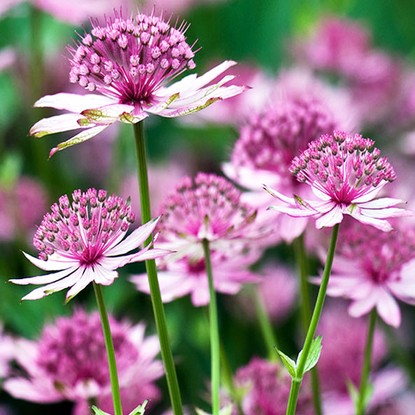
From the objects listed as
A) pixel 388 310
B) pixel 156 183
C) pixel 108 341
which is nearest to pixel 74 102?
pixel 108 341

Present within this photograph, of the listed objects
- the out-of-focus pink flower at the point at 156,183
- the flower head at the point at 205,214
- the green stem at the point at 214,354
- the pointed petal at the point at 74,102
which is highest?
the out-of-focus pink flower at the point at 156,183

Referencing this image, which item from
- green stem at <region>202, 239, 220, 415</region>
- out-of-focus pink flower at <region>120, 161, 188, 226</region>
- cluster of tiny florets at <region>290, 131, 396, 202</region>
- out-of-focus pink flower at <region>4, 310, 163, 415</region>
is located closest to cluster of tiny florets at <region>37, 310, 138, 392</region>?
out-of-focus pink flower at <region>4, 310, 163, 415</region>

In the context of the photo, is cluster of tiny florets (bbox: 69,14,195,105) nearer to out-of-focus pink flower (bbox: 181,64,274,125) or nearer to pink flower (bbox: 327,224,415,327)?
pink flower (bbox: 327,224,415,327)

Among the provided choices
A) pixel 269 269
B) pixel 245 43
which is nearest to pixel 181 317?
pixel 269 269

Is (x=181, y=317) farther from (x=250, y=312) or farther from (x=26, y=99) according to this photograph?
(x=26, y=99)

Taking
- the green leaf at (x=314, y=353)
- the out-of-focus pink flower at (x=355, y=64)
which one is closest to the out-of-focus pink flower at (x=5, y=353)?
the green leaf at (x=314, y=353)

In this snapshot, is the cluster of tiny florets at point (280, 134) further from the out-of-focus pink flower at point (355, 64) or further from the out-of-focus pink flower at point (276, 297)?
the out-of-focus pink flower at point (355, 64)
